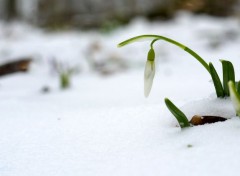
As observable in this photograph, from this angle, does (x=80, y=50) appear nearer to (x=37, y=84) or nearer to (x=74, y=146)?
(x=37, y=84)

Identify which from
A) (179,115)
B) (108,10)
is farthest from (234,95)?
(108,10)

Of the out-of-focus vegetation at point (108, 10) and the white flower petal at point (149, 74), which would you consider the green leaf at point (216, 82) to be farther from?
the out-of-focus vegetation at point (108, 10)

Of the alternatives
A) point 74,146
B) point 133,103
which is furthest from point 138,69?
point 74,146

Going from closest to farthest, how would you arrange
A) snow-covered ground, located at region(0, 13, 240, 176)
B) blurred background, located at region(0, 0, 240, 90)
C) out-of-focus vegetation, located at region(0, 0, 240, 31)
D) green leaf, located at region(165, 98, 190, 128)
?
1. snow-covered ground, located at region(0, 13, 240, 176)
2. green leaf, located at region(165, 98, 190, 128)
3. blurred background, located at region(0, 0, 240, 90)
4. out-of-focus vegetation, located at region(0, 0, 240, 31)

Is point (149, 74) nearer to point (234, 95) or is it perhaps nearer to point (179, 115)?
point (179, 115)

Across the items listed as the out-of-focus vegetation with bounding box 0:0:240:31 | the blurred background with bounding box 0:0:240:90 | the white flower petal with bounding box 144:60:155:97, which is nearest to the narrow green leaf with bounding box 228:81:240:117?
the white flower petal with bounding box 144:60:155:97

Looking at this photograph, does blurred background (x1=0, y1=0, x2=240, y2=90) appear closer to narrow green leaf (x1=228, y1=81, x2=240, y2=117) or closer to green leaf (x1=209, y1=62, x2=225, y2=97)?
green leaf (x1=209, y1=62, x2=225, y2=97)

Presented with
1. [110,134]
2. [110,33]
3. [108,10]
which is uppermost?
[110,134]

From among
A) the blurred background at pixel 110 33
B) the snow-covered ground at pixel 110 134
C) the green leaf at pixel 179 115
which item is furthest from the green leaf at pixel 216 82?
the blurred background at pixel 110 33

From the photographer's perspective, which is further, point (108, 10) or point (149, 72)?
point (108, 10)
